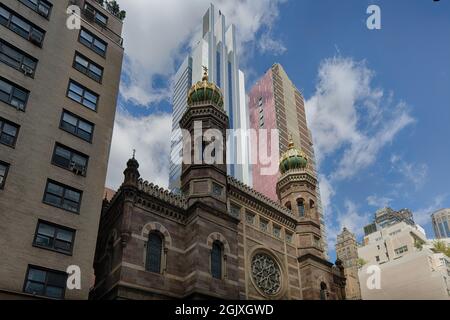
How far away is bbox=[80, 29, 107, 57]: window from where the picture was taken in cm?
3030

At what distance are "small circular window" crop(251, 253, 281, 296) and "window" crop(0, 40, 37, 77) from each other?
64.7ft

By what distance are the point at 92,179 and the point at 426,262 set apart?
57.3 meters

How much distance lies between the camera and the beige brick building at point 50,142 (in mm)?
21359

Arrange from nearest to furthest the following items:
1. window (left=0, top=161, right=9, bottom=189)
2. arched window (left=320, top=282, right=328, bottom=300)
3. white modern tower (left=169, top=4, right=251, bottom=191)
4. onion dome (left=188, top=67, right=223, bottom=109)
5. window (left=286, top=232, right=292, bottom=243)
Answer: window (left=0, top=161, right=9, bottom=189) → arched window (left=320, top=282, right=328, bottom=300) → onion dome (left=188, top=67, right=223, bottom=109) → window (left=286, top=232, right=292, bottom=243) → white modern tower (left=169, top=4, right=251, bottom=191)

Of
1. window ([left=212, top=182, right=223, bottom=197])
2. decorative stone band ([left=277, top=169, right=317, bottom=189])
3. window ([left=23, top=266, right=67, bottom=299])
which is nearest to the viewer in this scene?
window ([left=23, top=266, right=67, bottom=299])

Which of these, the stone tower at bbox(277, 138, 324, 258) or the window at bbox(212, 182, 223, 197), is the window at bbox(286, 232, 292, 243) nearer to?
the stone tower at bbox(277, 138, 324, 258)

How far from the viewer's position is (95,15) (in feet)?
107

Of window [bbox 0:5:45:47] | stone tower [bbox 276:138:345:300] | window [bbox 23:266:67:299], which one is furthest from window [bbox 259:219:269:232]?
window [bbox 0:5:45:47]

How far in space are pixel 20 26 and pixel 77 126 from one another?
7.02 m

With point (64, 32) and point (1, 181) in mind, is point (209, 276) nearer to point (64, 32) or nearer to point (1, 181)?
point (1, 181)

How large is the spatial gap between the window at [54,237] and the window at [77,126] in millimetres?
6103

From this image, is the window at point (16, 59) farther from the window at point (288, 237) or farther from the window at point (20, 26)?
the window at point (288, 237)

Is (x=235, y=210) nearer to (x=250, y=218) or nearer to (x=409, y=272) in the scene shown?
(x=250, y=218)
